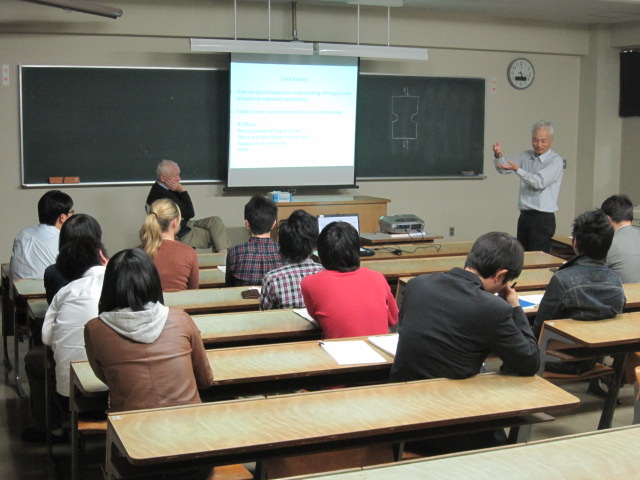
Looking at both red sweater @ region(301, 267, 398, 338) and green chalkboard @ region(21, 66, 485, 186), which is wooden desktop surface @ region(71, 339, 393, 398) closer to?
red sweater @ region(301, 267, 398, 338)

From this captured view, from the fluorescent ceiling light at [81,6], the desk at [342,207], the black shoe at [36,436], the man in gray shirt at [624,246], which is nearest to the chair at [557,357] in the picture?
the man in gray shirt at [624,246]

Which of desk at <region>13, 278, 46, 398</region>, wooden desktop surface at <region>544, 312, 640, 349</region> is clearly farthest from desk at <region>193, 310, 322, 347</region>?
desk at <region>13, 278, 46, 398</region>

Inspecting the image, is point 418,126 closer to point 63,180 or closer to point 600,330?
point 63,180

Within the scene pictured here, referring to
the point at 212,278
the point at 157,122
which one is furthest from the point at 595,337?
the point at 157,122

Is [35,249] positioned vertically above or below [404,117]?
below

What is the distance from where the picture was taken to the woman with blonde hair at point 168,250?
4.24m

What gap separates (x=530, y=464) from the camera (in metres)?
2.02

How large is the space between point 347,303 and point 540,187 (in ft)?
11.7

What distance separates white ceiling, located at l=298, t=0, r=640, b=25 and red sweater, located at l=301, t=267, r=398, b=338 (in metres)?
4.96

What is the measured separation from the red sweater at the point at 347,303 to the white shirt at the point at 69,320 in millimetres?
923

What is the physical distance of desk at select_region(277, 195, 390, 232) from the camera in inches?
300

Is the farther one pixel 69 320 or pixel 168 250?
pixel 168 250

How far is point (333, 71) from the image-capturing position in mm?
8250

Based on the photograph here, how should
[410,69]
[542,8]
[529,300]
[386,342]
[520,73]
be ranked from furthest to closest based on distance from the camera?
[520,73], [410,69], [542,8], [529,300], [386,342]
